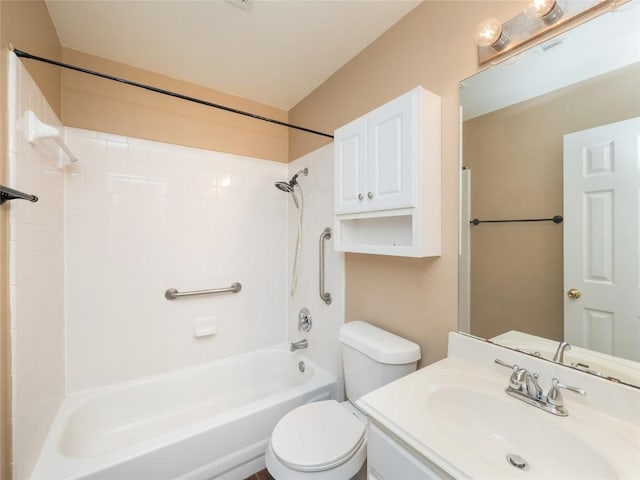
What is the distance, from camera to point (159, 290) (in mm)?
1922

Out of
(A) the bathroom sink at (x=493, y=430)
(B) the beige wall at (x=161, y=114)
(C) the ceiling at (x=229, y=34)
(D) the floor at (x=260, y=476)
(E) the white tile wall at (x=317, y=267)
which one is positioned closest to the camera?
(A) the bathroom sink at (x=493, y=430)

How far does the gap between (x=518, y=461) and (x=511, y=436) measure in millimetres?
72

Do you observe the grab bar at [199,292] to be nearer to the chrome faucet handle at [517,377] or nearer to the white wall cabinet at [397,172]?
the white wall cabinet at [397,172]

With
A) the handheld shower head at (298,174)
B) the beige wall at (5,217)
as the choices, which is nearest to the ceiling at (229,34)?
the beige wall at (5,217)

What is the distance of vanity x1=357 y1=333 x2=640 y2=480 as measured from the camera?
0.67 meters

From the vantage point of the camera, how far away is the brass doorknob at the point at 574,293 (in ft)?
2.93

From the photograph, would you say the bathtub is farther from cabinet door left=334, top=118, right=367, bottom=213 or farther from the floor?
cabinet door left=334, top=118, right=367, bottom=213

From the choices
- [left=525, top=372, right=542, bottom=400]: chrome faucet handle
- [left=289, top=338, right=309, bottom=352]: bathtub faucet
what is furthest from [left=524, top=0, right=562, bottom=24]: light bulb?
[left=289, top=338, right=309, bottom=352]: bathtub faucet

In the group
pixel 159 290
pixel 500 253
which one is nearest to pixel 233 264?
pixel 159 290

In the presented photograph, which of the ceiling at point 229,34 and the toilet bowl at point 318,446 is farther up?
the ceiling at point 229,34

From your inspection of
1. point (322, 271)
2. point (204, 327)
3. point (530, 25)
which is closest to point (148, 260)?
point (204, 327)

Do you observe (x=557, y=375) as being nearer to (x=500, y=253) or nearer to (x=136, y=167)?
(x=500, y=253)

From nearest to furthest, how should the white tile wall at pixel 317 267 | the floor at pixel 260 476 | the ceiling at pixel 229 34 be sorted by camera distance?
the ceiling at pixel 229 34 < the floor at pixel 260 476 < the white tile wall at pixel 317 267

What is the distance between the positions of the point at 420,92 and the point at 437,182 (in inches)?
14.9
